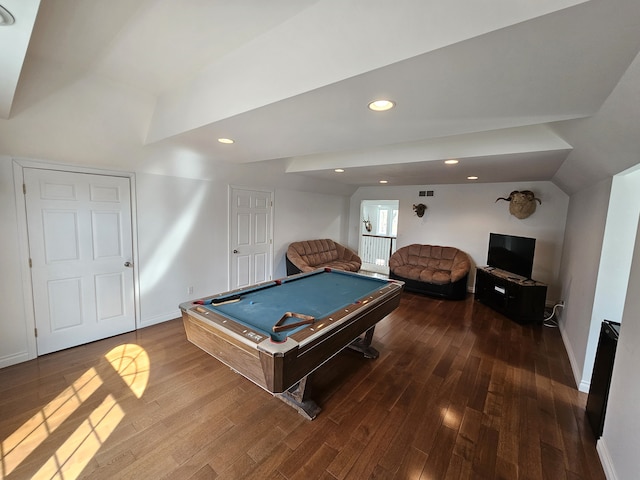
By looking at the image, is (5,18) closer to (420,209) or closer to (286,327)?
(286,327)

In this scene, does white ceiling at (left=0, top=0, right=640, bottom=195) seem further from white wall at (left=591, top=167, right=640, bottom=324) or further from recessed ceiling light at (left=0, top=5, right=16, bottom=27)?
white wall at (left=591, top=167, right=640, bottom=324)

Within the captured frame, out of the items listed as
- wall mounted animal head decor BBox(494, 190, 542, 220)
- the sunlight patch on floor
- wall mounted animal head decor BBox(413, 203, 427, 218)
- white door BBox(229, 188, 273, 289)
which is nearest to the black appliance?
wall mounted animal head decor BBox(494, 190, 542, 220)

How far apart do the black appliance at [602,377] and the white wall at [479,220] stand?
3.15 metres

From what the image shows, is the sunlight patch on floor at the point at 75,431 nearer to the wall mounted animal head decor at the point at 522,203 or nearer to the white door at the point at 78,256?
the white door at the point at 78,256

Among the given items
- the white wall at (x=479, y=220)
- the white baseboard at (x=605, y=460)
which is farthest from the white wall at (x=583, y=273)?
the white wall at (x=479, y=220)

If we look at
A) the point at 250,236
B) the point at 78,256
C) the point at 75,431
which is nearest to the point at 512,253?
the point at 250,236

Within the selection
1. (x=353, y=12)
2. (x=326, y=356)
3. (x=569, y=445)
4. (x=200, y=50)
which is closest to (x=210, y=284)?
(x=326, y=356)

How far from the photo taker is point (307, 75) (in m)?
1.39

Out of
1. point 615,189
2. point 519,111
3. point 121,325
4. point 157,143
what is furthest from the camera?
point 121,325

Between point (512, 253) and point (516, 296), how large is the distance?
77cm

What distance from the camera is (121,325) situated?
332cm

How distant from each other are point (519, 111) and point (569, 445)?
91.9 inches

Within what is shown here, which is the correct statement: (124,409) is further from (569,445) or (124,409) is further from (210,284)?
(569,445)

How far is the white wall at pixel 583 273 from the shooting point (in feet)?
8.04
